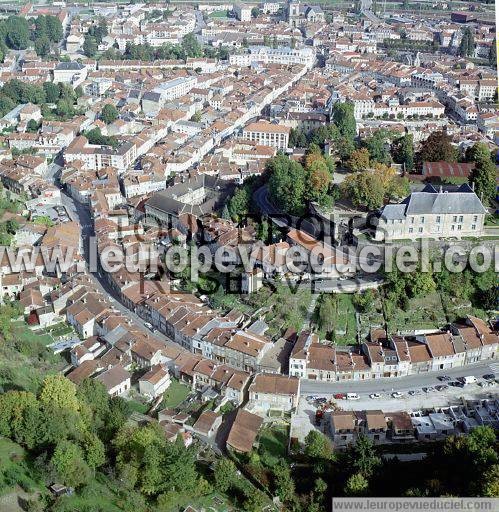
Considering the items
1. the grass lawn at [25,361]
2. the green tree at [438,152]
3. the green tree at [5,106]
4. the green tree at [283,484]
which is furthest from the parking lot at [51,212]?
the green tree at [283,484]

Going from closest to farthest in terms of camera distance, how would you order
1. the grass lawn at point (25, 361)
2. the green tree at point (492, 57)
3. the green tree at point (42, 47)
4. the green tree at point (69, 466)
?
the green tree at point (69, 466) → the grass lawn at point (25, 361) → the green tree at point (492, 57) → the green tree at point (42, 47)

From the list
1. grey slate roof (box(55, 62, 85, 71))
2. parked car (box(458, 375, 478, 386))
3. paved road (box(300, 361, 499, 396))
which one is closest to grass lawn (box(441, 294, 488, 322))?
paved road (box(300, 361, 499, 396))

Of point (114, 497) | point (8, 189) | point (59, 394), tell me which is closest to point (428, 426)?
point (114, 497)

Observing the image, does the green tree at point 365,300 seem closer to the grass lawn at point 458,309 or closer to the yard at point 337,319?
the yard at point 337,319

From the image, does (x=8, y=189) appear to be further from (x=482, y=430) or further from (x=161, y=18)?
(x=161, y=18)

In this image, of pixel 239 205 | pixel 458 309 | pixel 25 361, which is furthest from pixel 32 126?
pixel 458 309

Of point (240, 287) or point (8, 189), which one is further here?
point (8, 189)
